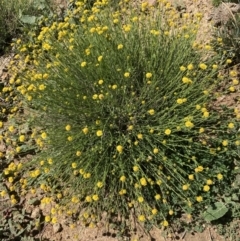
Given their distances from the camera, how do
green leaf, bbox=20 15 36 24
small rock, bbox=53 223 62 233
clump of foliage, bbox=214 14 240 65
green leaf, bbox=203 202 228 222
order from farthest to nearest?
1. green leaf, bbox=20 15 36 24
2. clump of foliage, bbox=214 14 240 65
3. small rock, bbox=53 223 62 233
4. green leaf, bbox=203 202 228 222

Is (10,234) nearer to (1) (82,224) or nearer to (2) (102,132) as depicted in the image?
(1) (82,224)

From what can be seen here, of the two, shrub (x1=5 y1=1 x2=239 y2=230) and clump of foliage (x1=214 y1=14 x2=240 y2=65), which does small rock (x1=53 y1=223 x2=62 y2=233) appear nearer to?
shrub (x1=5 y1=1 x2=239 y2=230)

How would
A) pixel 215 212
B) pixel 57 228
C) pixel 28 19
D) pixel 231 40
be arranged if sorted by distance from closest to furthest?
pixel 215 212 < pixel 57 228 < pixel 231 40 < pixel 28 19

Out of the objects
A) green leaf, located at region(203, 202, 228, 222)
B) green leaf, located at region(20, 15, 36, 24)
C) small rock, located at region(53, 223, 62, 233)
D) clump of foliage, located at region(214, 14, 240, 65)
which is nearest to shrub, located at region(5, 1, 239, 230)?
green leaf, located at region(203, 202, 228, 222)

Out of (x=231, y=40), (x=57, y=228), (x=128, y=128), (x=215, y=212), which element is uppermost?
(x=231, y=40)

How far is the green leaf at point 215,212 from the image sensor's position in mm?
2805

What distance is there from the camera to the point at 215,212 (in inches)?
111

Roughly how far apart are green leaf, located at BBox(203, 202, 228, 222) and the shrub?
0.22ft

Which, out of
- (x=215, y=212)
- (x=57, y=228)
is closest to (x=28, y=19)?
(x=57, y=228)

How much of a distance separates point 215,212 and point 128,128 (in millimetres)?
919

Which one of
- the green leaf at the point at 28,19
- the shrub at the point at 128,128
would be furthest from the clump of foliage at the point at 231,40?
the green leaf at the point at 28,19

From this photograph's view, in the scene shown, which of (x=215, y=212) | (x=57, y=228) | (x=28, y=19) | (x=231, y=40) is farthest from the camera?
(x=28, y=19)

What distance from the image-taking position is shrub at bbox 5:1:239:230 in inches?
112

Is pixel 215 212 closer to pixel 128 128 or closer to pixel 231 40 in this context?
pixel 128 128
